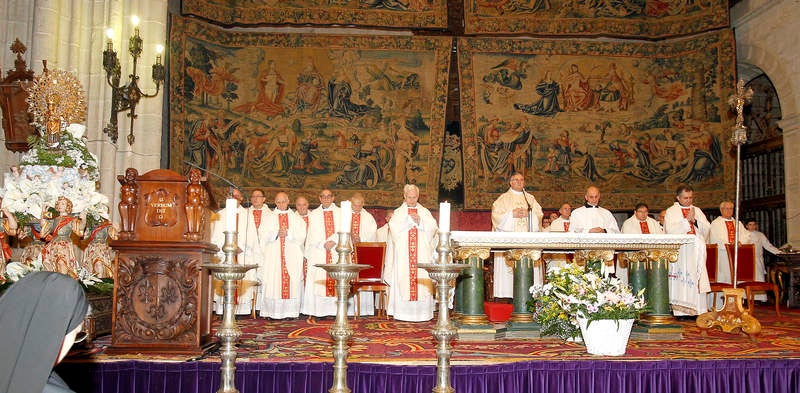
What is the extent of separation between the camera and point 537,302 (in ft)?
23.1

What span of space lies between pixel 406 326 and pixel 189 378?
3817 millimetres

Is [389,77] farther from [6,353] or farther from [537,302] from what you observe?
[6,353]

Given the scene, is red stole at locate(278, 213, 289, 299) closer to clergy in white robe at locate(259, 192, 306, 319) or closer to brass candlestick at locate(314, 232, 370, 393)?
clergy in white robe at locate(259, 192, 306, 319)

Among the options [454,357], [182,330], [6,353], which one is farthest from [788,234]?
[6,353]

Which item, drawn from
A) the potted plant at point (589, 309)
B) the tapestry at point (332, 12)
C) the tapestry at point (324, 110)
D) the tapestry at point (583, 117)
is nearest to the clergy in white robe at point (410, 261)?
the potted plant at point (589, 309)

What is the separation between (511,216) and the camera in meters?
8.02

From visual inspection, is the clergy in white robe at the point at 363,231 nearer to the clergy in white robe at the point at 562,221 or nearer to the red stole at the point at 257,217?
the red stole at the point at 257,217

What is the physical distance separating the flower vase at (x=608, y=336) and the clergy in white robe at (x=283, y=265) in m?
5.30

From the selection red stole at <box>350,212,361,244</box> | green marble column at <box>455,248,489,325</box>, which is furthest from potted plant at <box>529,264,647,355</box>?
red stole at <box>350,212,361,244</box>

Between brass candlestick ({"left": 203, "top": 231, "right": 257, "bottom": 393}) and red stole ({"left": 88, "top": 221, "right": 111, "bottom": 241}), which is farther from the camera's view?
red stole ({"left": 88, "top": 221, "right": 111, "bottom": 241})

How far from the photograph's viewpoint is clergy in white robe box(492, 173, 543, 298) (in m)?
8.00

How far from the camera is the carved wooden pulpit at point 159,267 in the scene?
17.7 feet

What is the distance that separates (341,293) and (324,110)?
10050 mm

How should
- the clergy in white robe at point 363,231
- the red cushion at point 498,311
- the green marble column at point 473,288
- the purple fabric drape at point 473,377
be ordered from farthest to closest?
the clergy in white robe at point 363,231, the red cushion at point 498,311, the green marble column at point 473,288, the purple fabric drape at point 473,377
